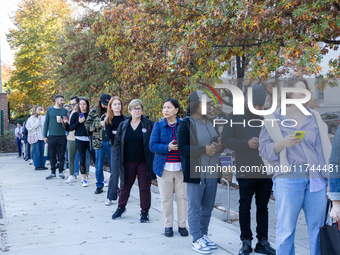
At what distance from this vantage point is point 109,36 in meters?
12.3

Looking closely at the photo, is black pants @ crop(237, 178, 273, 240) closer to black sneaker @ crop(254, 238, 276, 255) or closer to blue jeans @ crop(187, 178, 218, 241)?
black sneaker @ crop(254, 238, 276, 255)

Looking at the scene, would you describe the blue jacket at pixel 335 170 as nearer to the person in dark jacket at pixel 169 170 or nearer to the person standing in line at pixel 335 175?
the person standing in line at pixel 335 175

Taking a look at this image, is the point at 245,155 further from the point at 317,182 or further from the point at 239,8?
the point at 239,8

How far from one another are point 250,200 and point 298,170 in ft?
3.77

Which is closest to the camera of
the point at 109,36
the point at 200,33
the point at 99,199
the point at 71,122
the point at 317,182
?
the point at 317,182

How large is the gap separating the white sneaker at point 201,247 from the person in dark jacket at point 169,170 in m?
0.66

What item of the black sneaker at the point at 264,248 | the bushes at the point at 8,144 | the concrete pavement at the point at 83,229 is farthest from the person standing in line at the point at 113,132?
the bushes at the point at 8,144

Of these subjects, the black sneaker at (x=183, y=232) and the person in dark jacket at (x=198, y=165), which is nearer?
the person in dark jacket at (x=198, y=165)

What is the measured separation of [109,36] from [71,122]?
3941 mm

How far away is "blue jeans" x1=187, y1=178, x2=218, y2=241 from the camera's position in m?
4.91

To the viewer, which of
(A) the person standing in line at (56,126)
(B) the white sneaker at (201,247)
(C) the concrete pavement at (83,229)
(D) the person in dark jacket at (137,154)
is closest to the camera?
(B) the white sneaker at (201,247)

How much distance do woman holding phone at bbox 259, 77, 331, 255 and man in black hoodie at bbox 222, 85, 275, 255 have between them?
2.54 feet

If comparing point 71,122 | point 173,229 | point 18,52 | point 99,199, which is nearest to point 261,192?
point 173,229

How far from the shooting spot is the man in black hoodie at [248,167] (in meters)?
4.68
